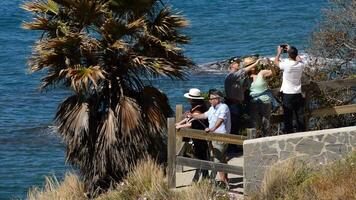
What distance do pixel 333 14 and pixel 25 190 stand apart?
7.91m

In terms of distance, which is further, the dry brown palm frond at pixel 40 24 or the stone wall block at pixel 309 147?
the dry brown palm frond at pixel 40 24

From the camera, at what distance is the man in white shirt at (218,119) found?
53.4 feet

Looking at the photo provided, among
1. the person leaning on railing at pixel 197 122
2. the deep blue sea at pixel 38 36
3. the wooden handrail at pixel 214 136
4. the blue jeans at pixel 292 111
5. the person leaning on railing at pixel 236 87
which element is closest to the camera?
the wooden handrail at pixel 214 136

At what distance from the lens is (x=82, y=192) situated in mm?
18516

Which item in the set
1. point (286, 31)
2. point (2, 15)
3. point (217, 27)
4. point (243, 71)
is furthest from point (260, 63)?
point (2, 15)

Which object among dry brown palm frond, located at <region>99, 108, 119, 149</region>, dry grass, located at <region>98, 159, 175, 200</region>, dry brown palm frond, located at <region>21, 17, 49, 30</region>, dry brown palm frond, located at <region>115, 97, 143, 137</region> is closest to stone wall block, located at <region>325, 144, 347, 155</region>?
dry grass, located at <region>98, 159, 175, 200</region>

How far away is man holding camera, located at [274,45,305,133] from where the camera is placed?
17234 millimetres

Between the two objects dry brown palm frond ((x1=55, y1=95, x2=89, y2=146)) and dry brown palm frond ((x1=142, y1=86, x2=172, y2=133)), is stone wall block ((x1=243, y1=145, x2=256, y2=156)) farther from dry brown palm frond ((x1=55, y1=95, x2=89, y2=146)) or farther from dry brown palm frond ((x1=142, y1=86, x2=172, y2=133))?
dry brown palm frond ((x1=55, y1=95, x2=89, y2=146))

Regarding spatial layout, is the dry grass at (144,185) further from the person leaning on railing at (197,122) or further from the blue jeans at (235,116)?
the blue jeans at (235,116)

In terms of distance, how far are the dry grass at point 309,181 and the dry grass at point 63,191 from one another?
Answer: 3.64 meters

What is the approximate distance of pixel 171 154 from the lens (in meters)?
17.1

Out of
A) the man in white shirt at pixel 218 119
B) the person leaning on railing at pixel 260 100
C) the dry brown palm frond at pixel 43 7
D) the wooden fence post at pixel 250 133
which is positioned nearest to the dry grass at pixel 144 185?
the man in white shirt at pixel 218 119

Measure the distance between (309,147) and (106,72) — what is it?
438 centimetres

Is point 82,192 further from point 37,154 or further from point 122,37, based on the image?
point 37,154
